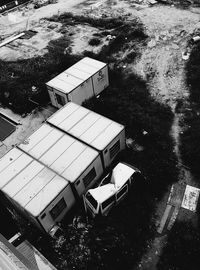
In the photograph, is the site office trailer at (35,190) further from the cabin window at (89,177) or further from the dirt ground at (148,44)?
the dirt ground at (148,44)

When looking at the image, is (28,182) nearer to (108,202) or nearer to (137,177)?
(108,202)

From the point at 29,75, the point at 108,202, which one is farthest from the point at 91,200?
the point at 29,75

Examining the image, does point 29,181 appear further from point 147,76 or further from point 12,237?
point 147,76

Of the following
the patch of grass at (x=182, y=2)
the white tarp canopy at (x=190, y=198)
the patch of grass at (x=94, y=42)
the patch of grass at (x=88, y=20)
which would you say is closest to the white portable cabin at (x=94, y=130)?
the white tarp canopy at (x=190, y=198)

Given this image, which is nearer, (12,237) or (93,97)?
(12,237)

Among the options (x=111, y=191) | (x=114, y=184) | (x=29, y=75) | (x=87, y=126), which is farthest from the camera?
(x=29, y=75)

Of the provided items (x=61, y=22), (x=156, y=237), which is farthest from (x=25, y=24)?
(x=156, y=237)
